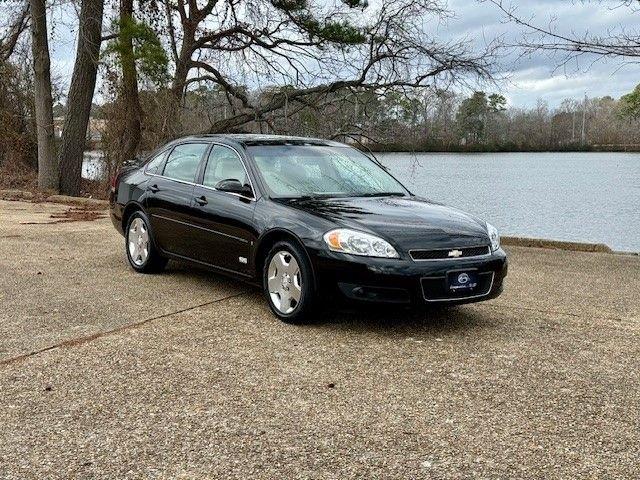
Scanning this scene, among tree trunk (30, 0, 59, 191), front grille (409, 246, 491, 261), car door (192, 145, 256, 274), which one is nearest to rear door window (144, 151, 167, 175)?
car door (192, 145, 256, 274)

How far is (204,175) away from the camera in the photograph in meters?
6.74

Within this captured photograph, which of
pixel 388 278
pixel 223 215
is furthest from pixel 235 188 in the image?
pixel 388 278

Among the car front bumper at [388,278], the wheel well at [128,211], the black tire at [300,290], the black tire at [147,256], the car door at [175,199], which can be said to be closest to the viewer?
the car front bumper at [388,278]

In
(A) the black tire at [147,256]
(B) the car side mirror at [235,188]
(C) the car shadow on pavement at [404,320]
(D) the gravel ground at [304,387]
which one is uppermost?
(B) the car side mirror at [235,188]

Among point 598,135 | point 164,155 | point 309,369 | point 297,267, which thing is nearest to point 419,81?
point 164,155

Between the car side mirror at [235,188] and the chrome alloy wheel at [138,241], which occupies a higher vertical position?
the car side mirror at [235,188]

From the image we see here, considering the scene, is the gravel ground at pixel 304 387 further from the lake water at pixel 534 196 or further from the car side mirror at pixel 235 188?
the lake water at pixel 534 196

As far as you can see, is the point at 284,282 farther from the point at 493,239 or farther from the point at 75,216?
the point at 75,216

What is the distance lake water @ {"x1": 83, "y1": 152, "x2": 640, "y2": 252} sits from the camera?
18859mm

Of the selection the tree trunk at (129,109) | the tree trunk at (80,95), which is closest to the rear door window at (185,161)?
the tree trunk at (129,109)

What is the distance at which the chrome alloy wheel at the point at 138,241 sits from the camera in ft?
24.5

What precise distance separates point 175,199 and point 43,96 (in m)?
12.2

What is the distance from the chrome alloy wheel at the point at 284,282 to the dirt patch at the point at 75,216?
7358mm

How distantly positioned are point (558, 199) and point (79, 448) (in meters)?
26.4
